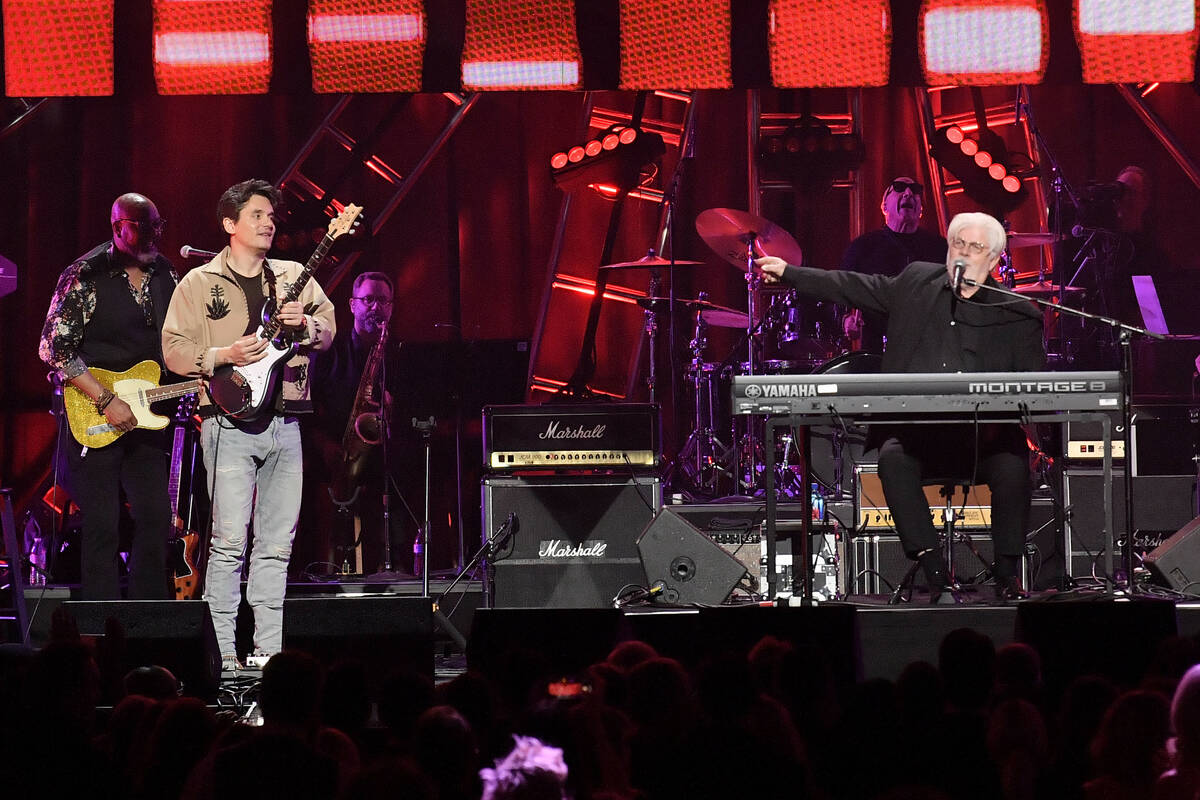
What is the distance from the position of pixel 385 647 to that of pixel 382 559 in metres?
4.46

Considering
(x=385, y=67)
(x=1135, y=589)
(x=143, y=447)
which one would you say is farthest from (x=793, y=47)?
(x=143, y=447)

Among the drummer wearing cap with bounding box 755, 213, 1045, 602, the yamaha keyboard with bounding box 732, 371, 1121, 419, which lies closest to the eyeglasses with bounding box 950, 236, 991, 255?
the drummer wearing cap with bounding box 755, 213, 1045, 602

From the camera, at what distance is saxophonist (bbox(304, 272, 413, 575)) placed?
32.9 ft

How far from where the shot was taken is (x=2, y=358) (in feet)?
35.1

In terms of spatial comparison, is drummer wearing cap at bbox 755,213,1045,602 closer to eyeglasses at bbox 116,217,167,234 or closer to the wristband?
eyeglasses at bbox 116,217,167,234

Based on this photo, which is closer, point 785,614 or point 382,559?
point 785,614

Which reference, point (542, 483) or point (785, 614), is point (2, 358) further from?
point (785, 614)

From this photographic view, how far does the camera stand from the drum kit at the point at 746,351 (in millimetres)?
9820

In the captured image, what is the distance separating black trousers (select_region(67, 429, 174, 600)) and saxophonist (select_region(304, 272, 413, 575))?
9.15ft

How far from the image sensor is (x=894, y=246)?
33.0 ft

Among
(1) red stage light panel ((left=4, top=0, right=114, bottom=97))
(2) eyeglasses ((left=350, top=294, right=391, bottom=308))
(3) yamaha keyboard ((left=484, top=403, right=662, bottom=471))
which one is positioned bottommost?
(3) yamaha keyboard ((left=484, top=403, right=662, bottom=471))

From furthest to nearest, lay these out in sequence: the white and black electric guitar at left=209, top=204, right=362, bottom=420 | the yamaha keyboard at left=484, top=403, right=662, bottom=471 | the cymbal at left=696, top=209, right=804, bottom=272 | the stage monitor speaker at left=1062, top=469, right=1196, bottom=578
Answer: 1. the cymbal at left=696, top=209, right=804, bottom=272
2. the stage monitor speaker at left=1062, top=469, right=1196, bottom=578
3. the yamaha keyboard at left=484, top=403, right=662, bottom=471
4. the white and black electric guitar at left=209, top=204, right=362, bottom=420

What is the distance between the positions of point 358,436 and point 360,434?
3cm

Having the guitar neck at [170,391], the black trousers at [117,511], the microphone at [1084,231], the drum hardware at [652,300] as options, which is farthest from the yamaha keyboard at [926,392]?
the microphone at [1084,231]
